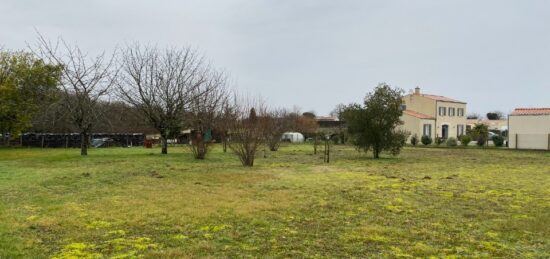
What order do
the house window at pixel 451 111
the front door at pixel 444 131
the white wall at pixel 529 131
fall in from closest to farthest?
the white wall at pixel 529 131
the front door at pixel 444 131
the house window at pixel 451 111

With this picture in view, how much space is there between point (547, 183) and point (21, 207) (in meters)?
12.3

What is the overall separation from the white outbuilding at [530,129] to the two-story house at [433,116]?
11.0 meters

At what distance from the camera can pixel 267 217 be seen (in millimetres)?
7297

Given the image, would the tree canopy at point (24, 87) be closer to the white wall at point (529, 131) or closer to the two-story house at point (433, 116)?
the white wall at point (529, 131)

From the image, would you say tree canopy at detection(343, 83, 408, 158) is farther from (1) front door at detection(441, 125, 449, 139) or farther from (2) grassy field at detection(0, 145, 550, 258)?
(1) front door at detection(441, 125, 449, 139)

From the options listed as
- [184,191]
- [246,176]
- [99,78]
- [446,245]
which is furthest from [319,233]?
[99,78]

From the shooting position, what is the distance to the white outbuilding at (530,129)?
36031mm

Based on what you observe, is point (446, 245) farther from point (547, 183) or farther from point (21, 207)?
point (547, 183)

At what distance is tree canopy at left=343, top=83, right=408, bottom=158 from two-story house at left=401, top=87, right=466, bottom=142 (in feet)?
83.1

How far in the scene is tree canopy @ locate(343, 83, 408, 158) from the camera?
23.6 meters

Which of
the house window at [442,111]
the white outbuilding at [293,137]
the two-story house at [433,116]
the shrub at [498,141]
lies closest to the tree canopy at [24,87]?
the white outbuilding at [293,137]

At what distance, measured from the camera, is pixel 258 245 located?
5523 millimetres

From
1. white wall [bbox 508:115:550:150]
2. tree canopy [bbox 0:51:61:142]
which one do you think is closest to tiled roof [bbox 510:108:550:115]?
white wall [bbox 508:115:550:150]

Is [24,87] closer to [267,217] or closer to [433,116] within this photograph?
[267,217]
